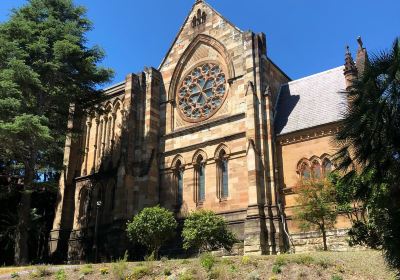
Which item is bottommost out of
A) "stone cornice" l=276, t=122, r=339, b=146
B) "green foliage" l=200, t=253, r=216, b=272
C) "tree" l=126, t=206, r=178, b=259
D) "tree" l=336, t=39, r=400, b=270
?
"green foliage" l=200, t=253, r=216, b=272

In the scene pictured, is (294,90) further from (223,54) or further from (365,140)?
(365,140)

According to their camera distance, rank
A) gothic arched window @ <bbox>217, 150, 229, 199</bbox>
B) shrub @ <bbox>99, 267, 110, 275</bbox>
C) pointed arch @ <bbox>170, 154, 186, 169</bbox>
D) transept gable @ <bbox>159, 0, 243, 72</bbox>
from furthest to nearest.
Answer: transept gable @ <bbox>159, 0, 243, 72</bbox>
pointed arch @ <bbox>170, 154, 186, 169</bbox>
gothic arched window @ <bbox>217, 150, 229, 199</bbox>
shrub @ <bbox>99, 267, 110, 275</bbox>

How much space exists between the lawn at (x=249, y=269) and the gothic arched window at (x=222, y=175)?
1013 centimetres

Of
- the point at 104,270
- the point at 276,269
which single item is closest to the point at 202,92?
the point at 104,270

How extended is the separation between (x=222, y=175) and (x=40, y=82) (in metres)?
12.3

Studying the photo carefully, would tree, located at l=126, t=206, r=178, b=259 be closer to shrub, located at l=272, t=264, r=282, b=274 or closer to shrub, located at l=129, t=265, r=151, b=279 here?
shrub, located at l=129, t=265, r=151, b=279

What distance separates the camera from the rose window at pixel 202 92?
30281 millimetres

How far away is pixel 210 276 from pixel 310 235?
10894 mm

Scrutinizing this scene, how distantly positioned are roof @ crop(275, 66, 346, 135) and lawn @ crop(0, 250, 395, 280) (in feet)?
36.5

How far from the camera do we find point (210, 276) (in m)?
15.2

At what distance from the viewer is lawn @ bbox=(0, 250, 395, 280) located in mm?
14680

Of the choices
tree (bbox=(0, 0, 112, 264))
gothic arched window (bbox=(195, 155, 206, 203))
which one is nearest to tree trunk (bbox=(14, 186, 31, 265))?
tree (bbox=(0, 0, 112, 264))

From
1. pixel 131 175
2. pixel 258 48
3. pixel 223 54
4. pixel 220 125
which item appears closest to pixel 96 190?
pixel 131 175

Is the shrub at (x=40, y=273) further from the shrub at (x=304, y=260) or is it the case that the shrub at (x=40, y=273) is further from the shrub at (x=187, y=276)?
the shrub at (x=304, y=260)
